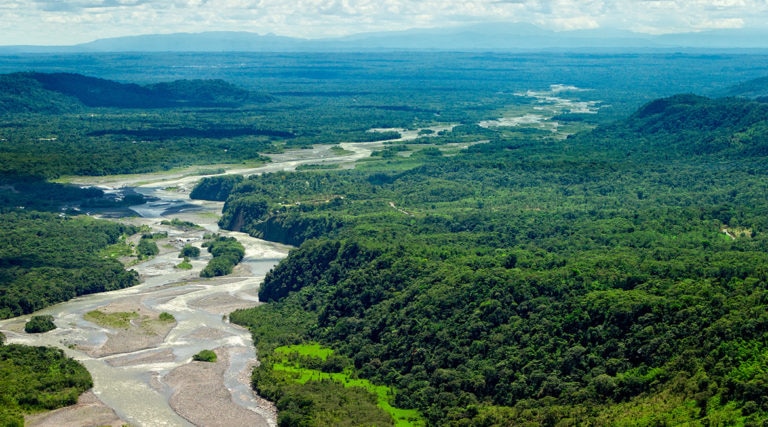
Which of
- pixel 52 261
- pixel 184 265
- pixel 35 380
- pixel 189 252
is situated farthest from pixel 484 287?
pixel 52 261

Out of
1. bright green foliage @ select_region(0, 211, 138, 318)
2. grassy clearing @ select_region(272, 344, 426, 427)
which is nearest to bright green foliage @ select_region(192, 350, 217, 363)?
grassy clearing @ select_region(272, 344, 426, 427)

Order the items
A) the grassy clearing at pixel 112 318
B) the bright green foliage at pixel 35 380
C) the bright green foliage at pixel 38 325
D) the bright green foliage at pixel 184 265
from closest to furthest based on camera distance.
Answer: the bright green foliage at pixel 35 380
the bright green foliage at pixel 38 325
the grassy clearing at pixel 112 318
the bright green foliage at pixel 184 265

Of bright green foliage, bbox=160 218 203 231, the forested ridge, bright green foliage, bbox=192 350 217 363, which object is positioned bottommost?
bright green foliage, bbox=160 218 203 231

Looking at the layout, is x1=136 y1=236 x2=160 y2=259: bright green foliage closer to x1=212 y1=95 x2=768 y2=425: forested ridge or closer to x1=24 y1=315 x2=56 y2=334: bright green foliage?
x1=212 y1=95 x2=768 y2=425: forested ridge

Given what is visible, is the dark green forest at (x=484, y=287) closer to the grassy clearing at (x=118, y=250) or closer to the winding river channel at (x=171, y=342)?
the grassy clearing at (x=118, y=250)

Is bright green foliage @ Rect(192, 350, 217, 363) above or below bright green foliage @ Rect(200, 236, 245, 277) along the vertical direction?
above

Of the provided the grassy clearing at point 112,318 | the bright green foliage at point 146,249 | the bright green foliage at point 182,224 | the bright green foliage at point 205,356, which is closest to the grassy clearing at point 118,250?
the bright green foliage at point 146,249

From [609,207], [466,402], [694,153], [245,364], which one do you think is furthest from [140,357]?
[694,153]
